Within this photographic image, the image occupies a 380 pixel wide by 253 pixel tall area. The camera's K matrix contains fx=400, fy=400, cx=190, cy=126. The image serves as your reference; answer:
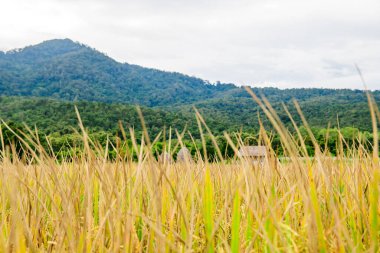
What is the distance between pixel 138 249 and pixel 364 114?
Result: 2342 inches

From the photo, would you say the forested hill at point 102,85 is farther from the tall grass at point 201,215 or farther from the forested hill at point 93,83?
the tall grass at point 201,215

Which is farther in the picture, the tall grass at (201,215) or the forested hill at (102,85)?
the forested hill at (102,85)

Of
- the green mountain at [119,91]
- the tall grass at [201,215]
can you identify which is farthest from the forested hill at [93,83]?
the tall grass at [201,215]

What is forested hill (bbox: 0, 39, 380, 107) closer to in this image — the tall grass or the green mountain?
the green mountain

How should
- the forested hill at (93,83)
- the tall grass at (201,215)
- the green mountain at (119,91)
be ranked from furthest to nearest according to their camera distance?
1. the forested hill at (93,83)
2. the green mountain at (119,91)
3. the tall grass at (201,215)

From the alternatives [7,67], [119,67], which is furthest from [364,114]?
[7,67]

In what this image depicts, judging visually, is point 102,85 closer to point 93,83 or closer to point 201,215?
point 93,83

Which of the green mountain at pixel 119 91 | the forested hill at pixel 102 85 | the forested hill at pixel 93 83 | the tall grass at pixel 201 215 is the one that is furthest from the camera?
the forested hill at pixel 93 83

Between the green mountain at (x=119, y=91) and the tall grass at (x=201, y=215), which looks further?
the green mountain at (x=119, y=91)

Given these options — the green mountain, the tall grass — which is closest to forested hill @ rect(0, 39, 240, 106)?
the green mountain

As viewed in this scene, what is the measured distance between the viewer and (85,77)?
166 meters

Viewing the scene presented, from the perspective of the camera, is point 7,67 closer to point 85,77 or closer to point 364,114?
point 85,77

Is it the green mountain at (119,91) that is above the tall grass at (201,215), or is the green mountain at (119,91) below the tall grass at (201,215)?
above

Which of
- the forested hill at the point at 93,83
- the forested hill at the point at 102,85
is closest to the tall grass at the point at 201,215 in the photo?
the forested hill at the point at 102,85
